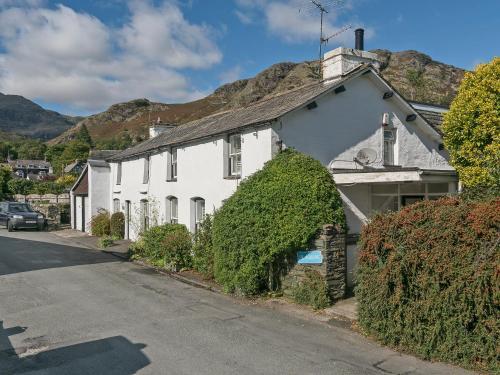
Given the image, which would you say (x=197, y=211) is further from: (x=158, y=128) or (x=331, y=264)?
(x=158, y=128)

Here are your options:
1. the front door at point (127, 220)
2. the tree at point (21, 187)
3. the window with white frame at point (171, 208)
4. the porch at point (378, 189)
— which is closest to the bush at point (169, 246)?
the window with white frame at point (171, 208)

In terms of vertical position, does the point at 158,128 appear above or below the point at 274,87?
below

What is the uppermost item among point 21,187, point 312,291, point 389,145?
point 389,145

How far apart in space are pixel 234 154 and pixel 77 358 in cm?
883

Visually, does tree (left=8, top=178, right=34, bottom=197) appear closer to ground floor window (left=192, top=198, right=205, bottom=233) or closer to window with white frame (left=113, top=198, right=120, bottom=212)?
window with white frame (left=113, top=198, right=120, bottom=212)

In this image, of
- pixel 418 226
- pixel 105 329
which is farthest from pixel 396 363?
pixel 105 329

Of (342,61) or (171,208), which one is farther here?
(171,208)

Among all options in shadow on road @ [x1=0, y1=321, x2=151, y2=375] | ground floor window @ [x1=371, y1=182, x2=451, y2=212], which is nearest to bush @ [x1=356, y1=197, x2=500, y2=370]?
shadow on road @ [x1=0, y1=321, x2=151, y2=375]

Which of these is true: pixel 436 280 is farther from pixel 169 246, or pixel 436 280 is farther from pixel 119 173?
pixel 119 173

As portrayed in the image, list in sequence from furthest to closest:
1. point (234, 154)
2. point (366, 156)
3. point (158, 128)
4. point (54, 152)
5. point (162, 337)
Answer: point (54, 152), point (158, 128), point (234, 154), point (366, 156), point (162, 337)

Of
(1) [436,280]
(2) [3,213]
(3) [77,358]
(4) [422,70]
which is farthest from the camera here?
(4) [422,70]

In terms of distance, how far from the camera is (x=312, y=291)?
9.70 meters

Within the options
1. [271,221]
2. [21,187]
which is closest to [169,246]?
[271,221]

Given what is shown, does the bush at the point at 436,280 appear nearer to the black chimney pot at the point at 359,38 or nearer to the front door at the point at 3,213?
the black chimney pot at the point at 359,38
